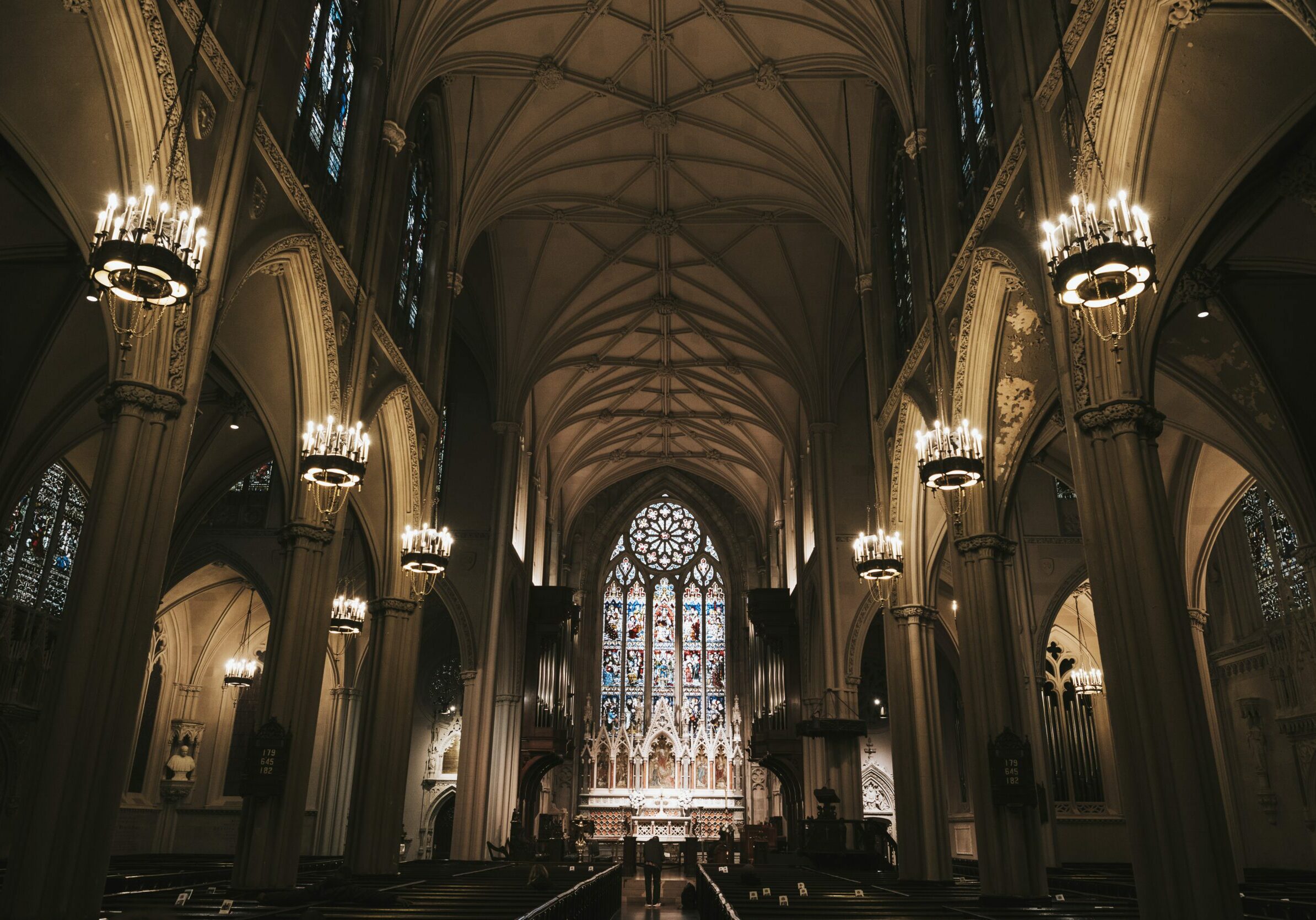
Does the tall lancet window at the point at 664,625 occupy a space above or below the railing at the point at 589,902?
above

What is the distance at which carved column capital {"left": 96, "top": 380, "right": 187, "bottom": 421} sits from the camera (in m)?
8.80

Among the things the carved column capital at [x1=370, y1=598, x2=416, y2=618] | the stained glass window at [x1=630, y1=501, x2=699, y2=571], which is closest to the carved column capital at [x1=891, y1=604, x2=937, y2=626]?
the carved column capital at [x1=370, y1=598, x2=416, y2=618]

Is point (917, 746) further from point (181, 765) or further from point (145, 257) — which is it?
point (181, 765)

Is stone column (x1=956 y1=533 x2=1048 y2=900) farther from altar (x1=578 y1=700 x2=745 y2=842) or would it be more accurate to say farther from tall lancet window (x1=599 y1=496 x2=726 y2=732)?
tall lancet window (x1=599 y1=496 x2=726 y2=732)

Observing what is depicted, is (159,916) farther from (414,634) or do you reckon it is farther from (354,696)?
(354,696)

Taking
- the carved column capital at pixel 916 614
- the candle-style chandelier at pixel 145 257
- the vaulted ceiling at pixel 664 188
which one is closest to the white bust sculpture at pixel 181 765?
the vaulted ceiling at pixel 664 188

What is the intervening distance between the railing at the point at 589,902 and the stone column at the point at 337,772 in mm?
10538

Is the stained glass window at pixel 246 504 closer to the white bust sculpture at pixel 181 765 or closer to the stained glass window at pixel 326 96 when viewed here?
→ the white bust sculpture at pixel 181 765

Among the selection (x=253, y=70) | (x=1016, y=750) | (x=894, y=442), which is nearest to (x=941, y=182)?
(x=894, y=442)

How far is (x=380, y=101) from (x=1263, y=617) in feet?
65.5

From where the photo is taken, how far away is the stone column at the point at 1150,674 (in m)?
7.46

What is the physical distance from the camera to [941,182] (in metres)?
14.9

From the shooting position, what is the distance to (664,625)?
3897 cm

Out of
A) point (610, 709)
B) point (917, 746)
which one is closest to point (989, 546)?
point (917, 746)
